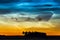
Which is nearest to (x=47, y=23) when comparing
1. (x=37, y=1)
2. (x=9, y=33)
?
(x=37, y=1)

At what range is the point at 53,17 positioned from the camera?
6.08 ft

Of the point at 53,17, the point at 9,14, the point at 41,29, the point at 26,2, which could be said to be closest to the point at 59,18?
the point at 53,17

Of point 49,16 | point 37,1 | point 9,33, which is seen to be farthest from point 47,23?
point 9,33

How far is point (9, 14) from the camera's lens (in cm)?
186

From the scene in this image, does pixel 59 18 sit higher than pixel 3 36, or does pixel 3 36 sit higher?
pixel 59 18

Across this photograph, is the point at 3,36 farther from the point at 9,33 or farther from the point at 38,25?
the point at 38,25

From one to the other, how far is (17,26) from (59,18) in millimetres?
431

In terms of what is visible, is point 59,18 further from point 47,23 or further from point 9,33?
point 9,33

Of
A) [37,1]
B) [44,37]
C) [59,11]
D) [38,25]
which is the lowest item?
[44,37]

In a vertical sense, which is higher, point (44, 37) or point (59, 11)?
point (59, 11)

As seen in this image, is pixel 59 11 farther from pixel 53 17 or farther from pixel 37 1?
pixel 37 1

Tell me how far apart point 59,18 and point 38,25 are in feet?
0.73

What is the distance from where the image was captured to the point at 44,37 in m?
1.80

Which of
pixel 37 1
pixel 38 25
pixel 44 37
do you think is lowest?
pixel 44 37
